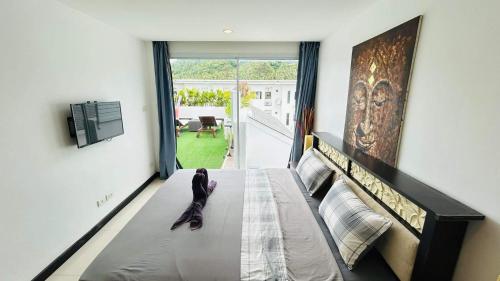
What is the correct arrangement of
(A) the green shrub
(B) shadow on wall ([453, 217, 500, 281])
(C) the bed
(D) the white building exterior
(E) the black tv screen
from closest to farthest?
(B) shadow on wall ([453, 217, 500, 281])
(C) the bed
(E) the black tv screen
(D) the white building exterior
(A) the green shrub

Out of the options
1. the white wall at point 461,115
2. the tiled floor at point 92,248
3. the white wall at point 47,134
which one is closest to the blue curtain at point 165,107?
the white wall at point 47,134

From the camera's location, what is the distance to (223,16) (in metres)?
2.28

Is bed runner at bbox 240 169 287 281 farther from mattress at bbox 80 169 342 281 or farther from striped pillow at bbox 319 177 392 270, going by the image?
striped pillow at bbox 319 177 392 270

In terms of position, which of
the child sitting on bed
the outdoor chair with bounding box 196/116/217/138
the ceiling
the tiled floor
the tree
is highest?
the ceiling

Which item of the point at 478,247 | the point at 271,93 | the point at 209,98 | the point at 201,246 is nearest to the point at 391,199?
the point at 478,247

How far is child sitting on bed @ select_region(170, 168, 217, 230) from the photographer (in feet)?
5.43

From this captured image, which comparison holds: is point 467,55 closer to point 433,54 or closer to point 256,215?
point 433,54

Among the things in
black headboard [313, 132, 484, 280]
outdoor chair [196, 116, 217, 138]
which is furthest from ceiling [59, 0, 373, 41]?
outdoor chair [196, 116, 217, 138]

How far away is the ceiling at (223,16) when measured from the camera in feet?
6.43

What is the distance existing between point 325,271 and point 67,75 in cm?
275

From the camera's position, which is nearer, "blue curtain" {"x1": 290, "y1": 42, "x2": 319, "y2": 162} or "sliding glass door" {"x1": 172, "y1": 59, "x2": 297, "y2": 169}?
"blue curtain" {"x1": 290, "y1": 42, "x2": 319, "y2": 162}

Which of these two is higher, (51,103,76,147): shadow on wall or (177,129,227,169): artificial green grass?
(51,103,76,147): shadow on wall

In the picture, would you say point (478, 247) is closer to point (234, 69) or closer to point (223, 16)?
point (223, 16)

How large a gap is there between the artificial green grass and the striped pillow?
10.0ft
